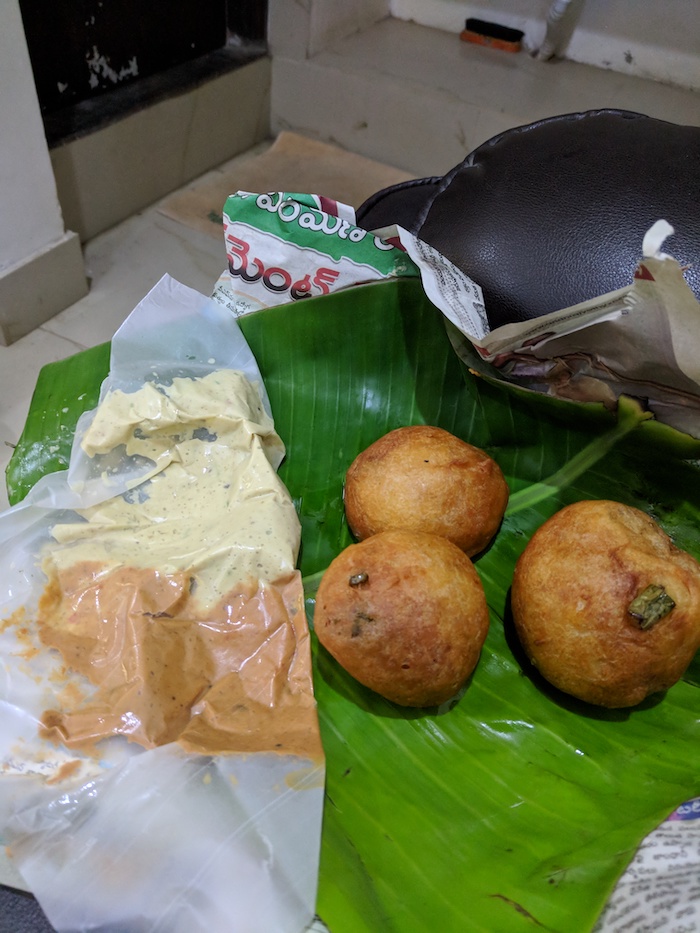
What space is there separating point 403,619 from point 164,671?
0.29 meters

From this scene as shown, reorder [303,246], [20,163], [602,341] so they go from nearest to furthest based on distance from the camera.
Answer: [602,341] < [303,246] < [20,163]

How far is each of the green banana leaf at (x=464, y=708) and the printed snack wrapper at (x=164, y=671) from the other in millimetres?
48

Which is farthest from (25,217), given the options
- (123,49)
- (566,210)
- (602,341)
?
(602,341)

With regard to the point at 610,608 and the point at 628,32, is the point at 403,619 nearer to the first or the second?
the point at 610,608

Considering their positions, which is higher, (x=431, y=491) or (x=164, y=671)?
(x=431, y=491)

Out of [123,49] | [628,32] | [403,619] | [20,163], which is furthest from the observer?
[628,32]

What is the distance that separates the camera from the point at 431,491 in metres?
0.86

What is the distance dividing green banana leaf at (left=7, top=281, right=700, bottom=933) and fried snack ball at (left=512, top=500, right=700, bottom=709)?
0.08 m

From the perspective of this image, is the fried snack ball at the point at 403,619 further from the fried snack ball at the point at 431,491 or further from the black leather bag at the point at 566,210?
the black leather bag at the point at 566,210

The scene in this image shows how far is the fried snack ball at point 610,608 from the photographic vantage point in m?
0.73

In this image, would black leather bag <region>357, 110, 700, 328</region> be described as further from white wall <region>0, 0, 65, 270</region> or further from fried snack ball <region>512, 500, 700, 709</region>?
white wall <region>0, 0, 65, 270</region>

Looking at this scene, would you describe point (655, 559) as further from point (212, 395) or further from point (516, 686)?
point (212, 395)

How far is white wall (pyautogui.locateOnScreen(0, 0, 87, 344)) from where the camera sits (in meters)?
1.45

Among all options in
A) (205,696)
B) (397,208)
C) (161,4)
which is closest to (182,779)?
(205,696)
